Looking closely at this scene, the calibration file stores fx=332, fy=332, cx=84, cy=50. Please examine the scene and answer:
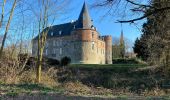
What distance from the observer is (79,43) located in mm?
89812

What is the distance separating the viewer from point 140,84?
32844mm

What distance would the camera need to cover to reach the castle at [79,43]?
88375mm

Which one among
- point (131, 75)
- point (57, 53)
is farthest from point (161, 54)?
point (57, 53)

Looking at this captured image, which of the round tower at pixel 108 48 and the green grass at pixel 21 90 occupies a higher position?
the round tower at pixel 108 48

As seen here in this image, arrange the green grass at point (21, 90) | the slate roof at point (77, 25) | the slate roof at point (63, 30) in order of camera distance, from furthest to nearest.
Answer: the slate roof at point (63, 30)
the slate roof at point (77, 25)
the green grass at point (21, 90)

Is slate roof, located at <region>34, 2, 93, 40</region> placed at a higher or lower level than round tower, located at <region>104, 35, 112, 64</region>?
higher

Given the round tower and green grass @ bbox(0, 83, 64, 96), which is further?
the round tower

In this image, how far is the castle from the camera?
290 feet

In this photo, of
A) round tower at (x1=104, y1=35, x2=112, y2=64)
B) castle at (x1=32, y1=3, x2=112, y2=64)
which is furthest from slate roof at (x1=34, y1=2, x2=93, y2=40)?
round tower at (x1=104, y1=35, x2=112, y2=64)

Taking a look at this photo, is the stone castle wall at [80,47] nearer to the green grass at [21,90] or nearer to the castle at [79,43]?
the castle at [79,43]

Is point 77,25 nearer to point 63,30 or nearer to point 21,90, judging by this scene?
point 63,30

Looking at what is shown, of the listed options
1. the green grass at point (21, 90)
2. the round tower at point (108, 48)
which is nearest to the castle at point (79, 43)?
the round tower at point (108, 48)

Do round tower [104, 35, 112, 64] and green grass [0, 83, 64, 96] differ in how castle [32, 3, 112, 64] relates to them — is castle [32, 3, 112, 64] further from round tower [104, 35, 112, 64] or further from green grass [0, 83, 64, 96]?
green grass [0, 83, 64, 96]

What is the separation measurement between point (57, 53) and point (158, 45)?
229 ft
